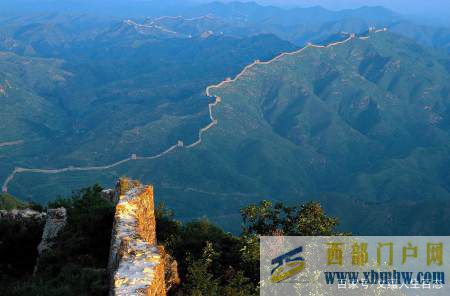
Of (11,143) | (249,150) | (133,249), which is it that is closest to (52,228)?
(133,249)

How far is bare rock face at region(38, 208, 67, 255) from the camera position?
19953mm

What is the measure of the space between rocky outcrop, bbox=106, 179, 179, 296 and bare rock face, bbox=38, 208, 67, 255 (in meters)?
4.79

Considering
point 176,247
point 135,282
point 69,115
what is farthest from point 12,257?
point 69,115

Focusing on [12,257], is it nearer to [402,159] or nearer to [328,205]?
[328,205]

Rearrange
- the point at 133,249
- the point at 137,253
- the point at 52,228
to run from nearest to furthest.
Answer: the point at 137,253
the point at 133,249
the point at 52,228

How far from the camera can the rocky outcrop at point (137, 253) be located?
11.7m

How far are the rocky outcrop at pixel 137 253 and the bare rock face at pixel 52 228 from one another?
15.7 ft

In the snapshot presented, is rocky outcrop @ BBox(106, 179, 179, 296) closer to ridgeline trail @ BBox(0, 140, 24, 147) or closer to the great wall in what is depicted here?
the great wall

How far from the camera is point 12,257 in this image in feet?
70.4

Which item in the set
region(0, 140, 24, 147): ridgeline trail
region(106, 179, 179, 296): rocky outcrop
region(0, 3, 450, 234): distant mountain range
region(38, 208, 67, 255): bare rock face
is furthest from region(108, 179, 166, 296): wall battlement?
region(0, 140, 24, 147): ridgeline trail

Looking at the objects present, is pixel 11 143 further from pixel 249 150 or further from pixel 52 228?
pixel 52 228

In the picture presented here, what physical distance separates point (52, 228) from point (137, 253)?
9.69m

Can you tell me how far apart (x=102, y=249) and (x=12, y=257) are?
536 centimetres

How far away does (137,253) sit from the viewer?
12828 mm
